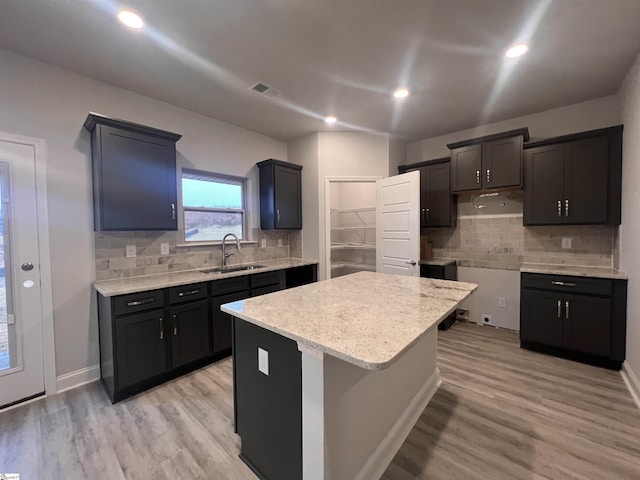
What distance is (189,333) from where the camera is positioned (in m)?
2.56

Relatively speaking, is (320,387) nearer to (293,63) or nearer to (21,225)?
(293,63)

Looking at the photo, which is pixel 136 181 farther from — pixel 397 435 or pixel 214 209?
pixel 397 435

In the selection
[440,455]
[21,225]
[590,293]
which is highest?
[21,225]

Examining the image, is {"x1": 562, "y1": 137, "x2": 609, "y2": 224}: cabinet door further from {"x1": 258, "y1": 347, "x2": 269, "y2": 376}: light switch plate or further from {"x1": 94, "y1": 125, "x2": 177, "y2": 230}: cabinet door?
{"x1": 94, "y1": 125, "x2": 177, "y2": 230}: cabinet door

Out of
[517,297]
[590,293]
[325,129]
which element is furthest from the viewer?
[325,129]

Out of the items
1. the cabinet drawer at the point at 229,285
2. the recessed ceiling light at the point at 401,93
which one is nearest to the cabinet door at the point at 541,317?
the recessed ceiling light at the point at 401,93

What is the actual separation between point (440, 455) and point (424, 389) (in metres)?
0.50

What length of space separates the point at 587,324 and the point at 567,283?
1.33 feet

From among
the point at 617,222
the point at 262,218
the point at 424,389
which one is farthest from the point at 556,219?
the point at 262,218

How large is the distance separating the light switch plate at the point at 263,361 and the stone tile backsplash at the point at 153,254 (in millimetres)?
2006

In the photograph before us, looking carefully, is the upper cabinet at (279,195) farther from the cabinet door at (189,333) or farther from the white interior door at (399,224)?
the cabinet door at (189,333)

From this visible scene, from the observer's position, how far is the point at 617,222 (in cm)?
270

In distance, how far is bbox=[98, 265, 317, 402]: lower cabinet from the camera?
7.13 ft

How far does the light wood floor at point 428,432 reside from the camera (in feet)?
5.05
